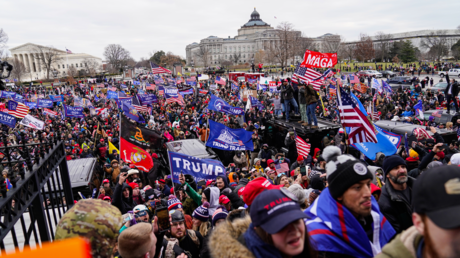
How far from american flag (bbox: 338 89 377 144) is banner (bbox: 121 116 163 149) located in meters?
5.07

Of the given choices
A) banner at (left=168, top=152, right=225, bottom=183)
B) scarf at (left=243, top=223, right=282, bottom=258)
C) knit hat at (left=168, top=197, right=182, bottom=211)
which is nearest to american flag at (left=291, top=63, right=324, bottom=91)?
banner at (left=168, top=152, right=225, bottom=183)

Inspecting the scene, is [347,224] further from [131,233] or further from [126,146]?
[126,146]

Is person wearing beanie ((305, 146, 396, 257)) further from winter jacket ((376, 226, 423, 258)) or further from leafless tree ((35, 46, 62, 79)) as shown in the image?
leafless tree ((35, 46, 62, 79))

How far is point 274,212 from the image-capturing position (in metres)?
1.92

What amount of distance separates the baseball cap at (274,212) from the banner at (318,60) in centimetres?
1134

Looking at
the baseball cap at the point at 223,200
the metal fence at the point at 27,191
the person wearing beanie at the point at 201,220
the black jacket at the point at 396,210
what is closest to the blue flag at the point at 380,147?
the baseball cap at the point at 223,200

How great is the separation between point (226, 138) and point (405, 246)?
27.1 feet

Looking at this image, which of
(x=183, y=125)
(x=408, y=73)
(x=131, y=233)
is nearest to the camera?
(x=131, y=233)

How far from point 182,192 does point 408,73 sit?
2188 inches

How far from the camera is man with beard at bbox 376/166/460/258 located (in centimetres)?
133

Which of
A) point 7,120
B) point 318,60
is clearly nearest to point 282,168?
point 318,60

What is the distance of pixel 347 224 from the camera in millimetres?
2357

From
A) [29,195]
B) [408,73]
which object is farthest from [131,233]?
[408,73]

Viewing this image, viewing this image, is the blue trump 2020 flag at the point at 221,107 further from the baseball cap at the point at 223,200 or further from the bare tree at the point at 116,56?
the bare tree at the point at 116,56
